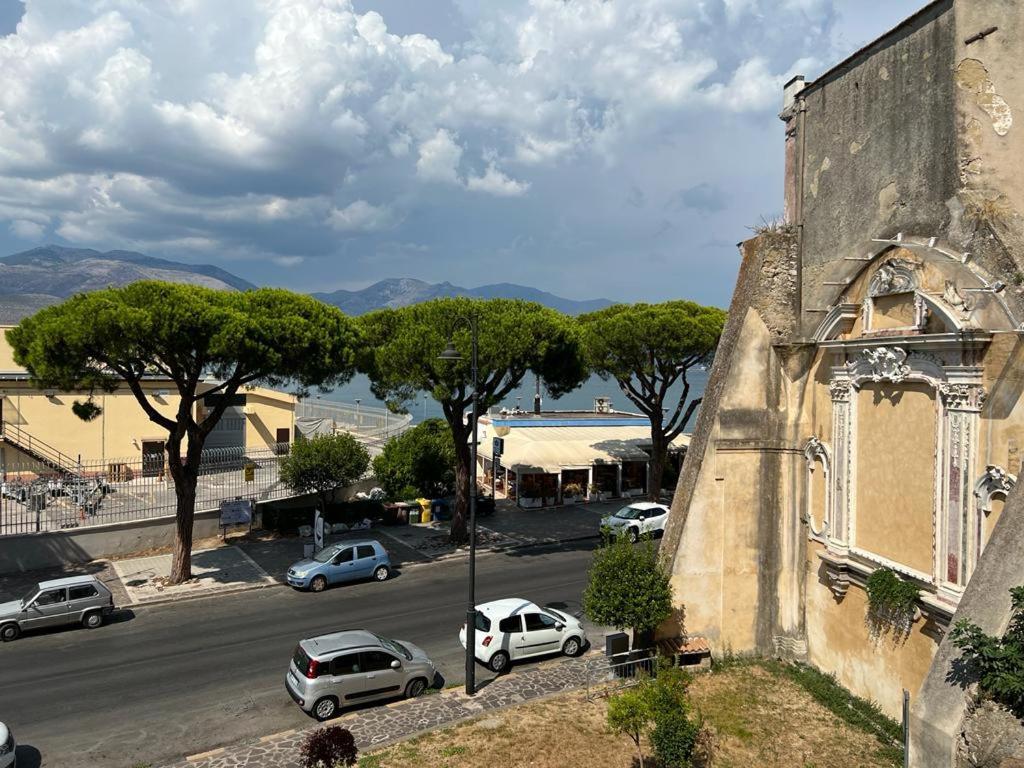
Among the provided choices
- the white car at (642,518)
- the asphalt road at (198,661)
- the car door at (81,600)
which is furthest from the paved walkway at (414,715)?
the white car at (642,518)

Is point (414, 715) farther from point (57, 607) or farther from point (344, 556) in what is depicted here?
point (57, 607)

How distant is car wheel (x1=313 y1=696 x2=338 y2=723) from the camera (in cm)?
1223

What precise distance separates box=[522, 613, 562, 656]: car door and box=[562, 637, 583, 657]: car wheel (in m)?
0.19

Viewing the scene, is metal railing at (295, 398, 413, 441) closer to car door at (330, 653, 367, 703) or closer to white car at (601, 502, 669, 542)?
white car at (601, 502, 669, 542)

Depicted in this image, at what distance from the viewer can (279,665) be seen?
14.9 m

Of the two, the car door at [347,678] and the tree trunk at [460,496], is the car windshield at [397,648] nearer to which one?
the car door at [347,678]

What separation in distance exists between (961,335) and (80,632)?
2043 centimetres

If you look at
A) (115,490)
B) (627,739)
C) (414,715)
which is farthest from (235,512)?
(627,739)

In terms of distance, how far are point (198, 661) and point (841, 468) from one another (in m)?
14.5

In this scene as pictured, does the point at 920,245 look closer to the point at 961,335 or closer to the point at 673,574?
the point at 961,335

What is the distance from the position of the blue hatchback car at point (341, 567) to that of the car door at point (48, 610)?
587 centimetres

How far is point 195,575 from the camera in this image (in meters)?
21.8

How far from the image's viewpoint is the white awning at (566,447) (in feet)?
112

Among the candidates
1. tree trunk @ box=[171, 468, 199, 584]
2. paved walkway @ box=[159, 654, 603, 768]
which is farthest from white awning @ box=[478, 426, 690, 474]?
paved walkway @ box=[159, 654, 603, 768]
